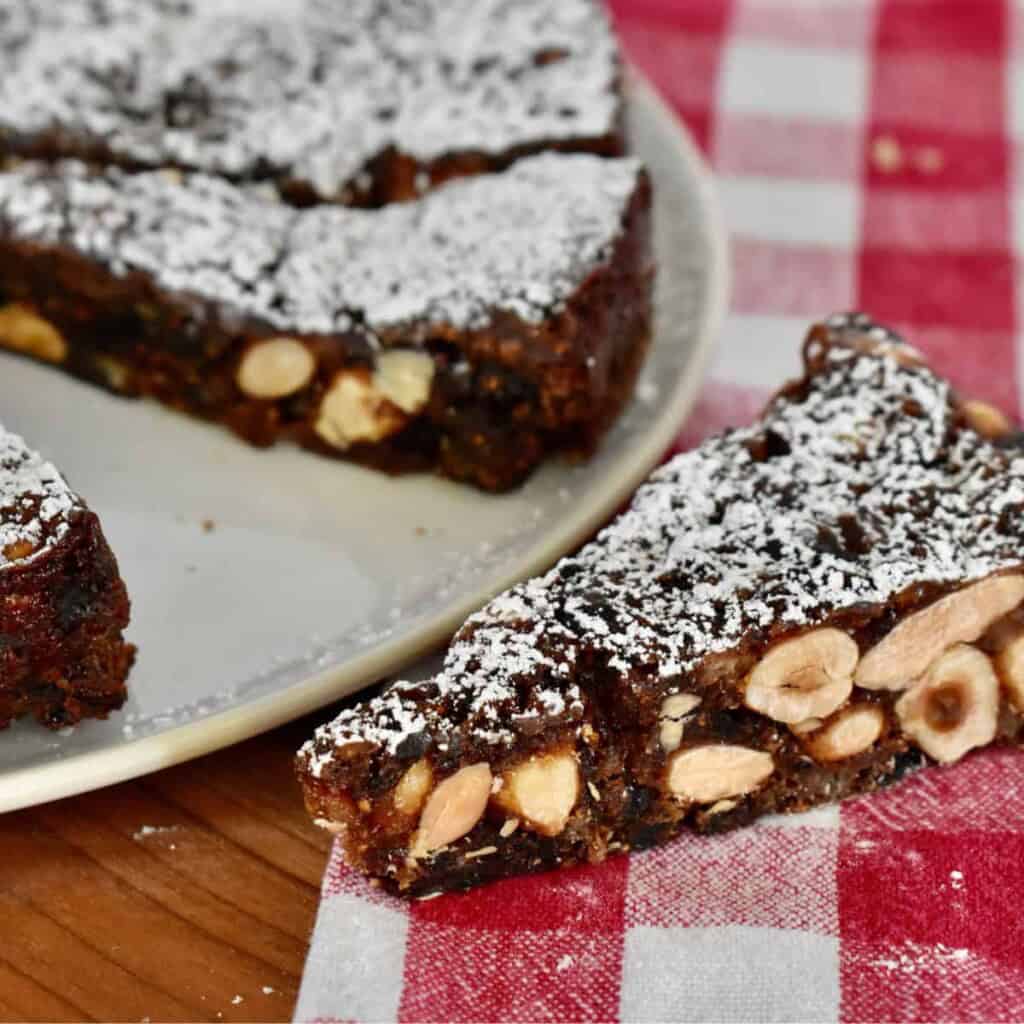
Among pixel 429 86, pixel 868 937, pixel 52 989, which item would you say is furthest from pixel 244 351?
pixel 868 937

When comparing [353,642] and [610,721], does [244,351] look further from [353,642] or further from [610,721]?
[610,721]

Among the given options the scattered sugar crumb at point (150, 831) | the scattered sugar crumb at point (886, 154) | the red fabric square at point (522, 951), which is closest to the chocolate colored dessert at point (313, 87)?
the scattered sugar crumb at point (886, 154)

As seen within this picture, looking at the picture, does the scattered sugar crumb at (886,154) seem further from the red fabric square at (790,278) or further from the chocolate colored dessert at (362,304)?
the chocolate colored dessert at (362,304)

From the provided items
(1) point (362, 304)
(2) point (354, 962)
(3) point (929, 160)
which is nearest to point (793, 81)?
(3) point (929, 160)

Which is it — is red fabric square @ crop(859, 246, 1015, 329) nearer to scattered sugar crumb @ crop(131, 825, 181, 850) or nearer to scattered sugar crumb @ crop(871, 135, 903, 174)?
scattered sugar crumb @ crop(871, 135, 903, 174)

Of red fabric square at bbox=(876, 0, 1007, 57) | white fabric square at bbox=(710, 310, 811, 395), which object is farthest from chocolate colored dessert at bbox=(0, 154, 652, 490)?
red fabric square at bbox=(876, 0, 1007, 57)

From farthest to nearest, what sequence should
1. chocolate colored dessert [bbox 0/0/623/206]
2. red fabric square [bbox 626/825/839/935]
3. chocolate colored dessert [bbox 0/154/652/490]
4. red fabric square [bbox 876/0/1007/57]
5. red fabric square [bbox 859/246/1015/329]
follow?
red fabric square [bbox 876/0/1007/57]
red fabric square [bbox 859/246/1015/329]
chocolate colored dessert [bbox 0/0/623/206]
chocolate colored dessert [bbox 0/154/652/490]
red fabric square [bbox 626/825/839/935]

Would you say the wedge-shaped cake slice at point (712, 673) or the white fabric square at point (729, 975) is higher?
the wedge-shaped cake slice at point (712, 673)
